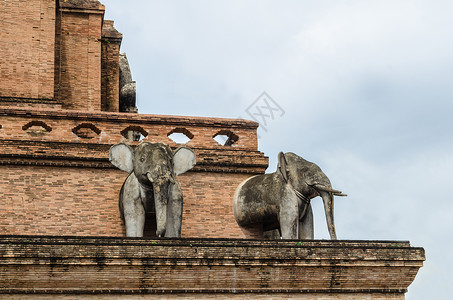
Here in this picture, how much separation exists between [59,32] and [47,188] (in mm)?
6174

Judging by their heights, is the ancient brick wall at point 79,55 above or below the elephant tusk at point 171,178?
above

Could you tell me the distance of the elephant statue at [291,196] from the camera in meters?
18.7

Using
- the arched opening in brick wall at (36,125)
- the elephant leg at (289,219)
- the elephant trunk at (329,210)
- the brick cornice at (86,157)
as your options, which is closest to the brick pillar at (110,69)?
the arched opening in brick wall at (36,125)

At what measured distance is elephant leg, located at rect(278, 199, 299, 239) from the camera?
1864 centimetres

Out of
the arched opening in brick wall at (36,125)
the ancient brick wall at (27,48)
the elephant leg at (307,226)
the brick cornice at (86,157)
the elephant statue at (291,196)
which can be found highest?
the ancient brick wall at (27,48)

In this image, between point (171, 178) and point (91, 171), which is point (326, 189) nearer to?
point (171, 178)

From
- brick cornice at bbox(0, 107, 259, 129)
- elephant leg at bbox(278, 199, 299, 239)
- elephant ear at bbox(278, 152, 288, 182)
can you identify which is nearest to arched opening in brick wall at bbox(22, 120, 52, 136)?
brick cornice at bbox(0, 107, 259, 129)

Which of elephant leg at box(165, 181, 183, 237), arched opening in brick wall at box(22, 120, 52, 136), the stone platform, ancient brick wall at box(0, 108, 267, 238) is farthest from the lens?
arched opening in brick wall at box(22, 120, 52, 136)

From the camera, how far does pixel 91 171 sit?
65.2ft

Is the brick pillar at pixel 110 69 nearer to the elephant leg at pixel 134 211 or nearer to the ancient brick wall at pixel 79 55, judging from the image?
the ancient brick wall at pixel 79 55

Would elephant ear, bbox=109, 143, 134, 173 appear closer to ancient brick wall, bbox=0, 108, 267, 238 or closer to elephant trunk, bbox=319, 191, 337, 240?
ancient brick wall, bbox=0, 108, 267, 238

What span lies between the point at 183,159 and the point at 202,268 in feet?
9.21

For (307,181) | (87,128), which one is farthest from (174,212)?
(87,128)

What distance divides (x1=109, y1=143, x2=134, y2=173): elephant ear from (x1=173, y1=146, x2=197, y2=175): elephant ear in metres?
0.84
